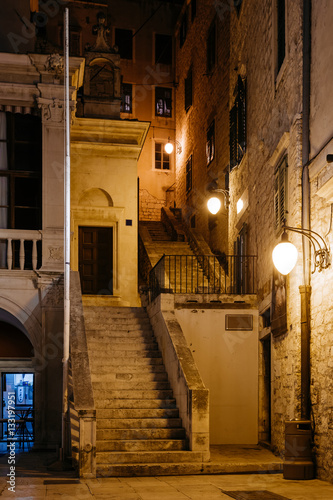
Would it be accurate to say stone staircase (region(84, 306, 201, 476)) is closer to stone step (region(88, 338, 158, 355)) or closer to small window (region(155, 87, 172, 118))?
stone step (region(88, 338, 158, 355))

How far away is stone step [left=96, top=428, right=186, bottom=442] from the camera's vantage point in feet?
39.0

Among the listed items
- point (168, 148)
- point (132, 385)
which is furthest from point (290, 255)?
point (168, 148)

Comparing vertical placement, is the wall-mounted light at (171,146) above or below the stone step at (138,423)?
above

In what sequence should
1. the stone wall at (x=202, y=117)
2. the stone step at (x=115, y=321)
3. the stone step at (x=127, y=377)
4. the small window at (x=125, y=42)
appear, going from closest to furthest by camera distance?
the stone step at (x=127, y=377) < the stone step at (x=115, y=321) < the stone wall at (x=202, y=117) < the small window at (x=125, y=42)

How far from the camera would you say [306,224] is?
10.9 meters

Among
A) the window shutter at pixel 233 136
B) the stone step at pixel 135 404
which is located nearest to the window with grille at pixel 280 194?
the stone step at pixel 135 404

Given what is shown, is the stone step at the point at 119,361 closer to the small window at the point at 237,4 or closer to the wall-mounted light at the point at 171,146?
the small window at the point at 237,4

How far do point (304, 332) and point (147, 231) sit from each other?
15722 millimetres

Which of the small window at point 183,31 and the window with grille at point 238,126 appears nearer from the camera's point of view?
the window with grille at point 238,126

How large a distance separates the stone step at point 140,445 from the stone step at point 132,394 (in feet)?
4.75

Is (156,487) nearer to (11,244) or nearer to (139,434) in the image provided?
(139,434)

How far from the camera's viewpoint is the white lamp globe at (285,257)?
10047mm

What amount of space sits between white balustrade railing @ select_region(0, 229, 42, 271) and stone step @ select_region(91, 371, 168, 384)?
2.93 m

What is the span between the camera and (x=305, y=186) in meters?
11.1
